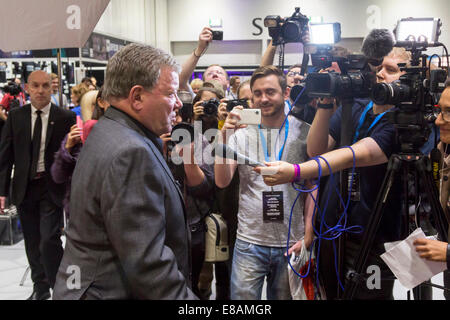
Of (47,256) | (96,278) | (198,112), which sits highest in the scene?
(198,112)

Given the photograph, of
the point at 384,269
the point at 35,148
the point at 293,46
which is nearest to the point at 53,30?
the point at 35,148

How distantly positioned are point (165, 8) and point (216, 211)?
7528mm

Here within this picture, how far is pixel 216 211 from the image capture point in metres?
2.34

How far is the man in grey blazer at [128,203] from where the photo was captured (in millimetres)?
1035

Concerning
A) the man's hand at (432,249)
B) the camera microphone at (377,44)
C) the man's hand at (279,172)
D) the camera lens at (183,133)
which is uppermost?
the camera microphone at (377,44)

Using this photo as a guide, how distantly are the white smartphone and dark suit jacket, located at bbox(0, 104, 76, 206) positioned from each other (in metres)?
1.66

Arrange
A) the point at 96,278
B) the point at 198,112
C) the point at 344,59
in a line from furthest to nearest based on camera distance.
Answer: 1. the point at 198,112
2. the point at 344,59
3. the point at 96,278

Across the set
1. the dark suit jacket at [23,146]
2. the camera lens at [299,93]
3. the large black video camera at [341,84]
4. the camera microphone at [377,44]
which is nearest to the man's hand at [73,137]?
the dark suit jacket at [23,146]

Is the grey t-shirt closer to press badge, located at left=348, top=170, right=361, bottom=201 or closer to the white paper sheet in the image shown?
press badge, located at left=348, top=170, right=361, bottom=201

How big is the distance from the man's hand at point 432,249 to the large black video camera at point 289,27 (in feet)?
3.29

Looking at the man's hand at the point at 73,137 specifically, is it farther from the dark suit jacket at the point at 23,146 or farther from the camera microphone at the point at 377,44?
the camera microphone at the point at 377,44

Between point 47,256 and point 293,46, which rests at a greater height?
point 293,46

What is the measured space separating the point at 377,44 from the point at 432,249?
2.47 feet

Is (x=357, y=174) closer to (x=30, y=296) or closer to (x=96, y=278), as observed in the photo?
(x=96, y=278)
